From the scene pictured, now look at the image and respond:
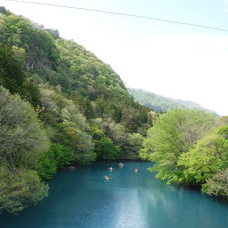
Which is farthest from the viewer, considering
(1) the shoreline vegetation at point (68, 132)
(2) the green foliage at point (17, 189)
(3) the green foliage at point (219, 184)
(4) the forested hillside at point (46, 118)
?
(3) the green foliage at point (219, 184)

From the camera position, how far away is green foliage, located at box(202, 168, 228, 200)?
3991cm

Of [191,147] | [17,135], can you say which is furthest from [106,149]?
[17,135]

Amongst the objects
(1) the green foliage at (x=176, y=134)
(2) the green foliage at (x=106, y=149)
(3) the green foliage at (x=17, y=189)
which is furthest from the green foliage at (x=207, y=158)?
(2) the green foliage at (x=106, y=149)

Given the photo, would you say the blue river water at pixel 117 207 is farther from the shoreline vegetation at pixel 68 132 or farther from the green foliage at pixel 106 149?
the green foliage at pixel 106 149

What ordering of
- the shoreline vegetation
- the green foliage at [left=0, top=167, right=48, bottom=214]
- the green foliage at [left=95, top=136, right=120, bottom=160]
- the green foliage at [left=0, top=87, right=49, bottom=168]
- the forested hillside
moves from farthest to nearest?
the green foliage at [left=95, top=136, right=120, bottom=160]
the shoreline vegetation
the forested hillside
the green foliage at [left=0, top=87, right=49, bottom=168]
the green foliage at [left=0, top=167, right=48, bottom=214]

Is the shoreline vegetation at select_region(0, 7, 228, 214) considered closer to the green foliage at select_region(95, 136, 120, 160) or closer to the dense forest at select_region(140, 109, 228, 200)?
the green foliage at select_region(95, 136, 120, 160)

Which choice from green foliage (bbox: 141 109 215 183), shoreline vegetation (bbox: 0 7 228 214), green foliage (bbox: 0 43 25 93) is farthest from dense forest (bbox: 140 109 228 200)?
green foliage (bbox: 0 43 25 93)

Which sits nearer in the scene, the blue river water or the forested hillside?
the forested hillside

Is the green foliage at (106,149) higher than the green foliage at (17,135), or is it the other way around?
the green foliage at (17,135)

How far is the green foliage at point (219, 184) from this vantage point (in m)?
39.9

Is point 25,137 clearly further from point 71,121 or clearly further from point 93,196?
point 71,121

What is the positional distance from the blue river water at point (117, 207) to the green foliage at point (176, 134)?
11.0ft

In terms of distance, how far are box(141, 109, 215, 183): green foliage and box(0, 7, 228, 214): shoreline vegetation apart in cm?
15

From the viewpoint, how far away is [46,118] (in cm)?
5278
